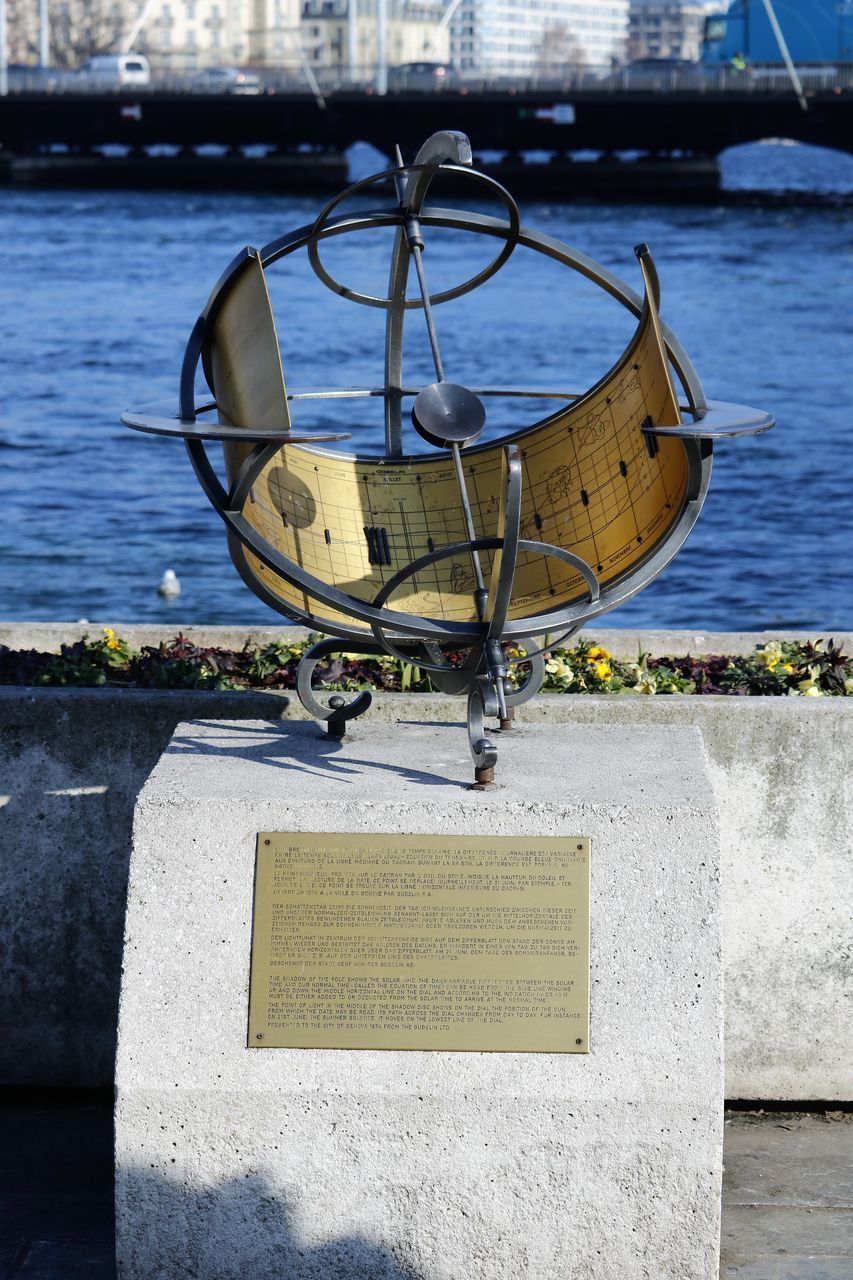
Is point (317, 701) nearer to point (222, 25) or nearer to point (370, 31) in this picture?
point (222, 25)

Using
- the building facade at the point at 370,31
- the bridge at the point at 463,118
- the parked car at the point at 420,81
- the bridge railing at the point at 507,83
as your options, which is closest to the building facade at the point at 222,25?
the building facade at the point at 370,31

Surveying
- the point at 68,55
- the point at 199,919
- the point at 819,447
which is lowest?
the point at 819,447

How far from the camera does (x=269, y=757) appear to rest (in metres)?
4.11

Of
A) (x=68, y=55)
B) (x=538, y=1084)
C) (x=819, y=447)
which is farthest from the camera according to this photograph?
(x=68, y=55)

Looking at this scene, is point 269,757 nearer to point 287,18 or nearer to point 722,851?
point 722,851

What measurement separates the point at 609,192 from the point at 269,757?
166 feet

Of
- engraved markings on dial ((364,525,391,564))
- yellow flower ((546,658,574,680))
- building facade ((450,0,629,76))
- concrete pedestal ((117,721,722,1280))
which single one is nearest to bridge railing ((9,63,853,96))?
yellow flower ((546,658,574,680))

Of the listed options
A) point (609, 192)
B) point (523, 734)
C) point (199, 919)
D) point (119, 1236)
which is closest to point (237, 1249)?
point (119, 1236)

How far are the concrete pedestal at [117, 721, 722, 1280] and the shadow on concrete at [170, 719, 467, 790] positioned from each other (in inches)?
8.5

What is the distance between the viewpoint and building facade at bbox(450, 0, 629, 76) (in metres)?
141

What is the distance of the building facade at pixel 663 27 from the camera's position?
609 feet

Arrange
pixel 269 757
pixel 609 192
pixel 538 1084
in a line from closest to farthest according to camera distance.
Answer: pixel 538 1084 → pixel 269 757 → pixel 609 192

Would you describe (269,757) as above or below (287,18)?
below

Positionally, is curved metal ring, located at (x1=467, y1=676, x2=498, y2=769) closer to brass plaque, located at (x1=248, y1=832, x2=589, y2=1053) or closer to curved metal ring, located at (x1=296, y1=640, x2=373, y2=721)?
brass plaque, located at (x1=248, y1=832, x2=589, y2=1053)
